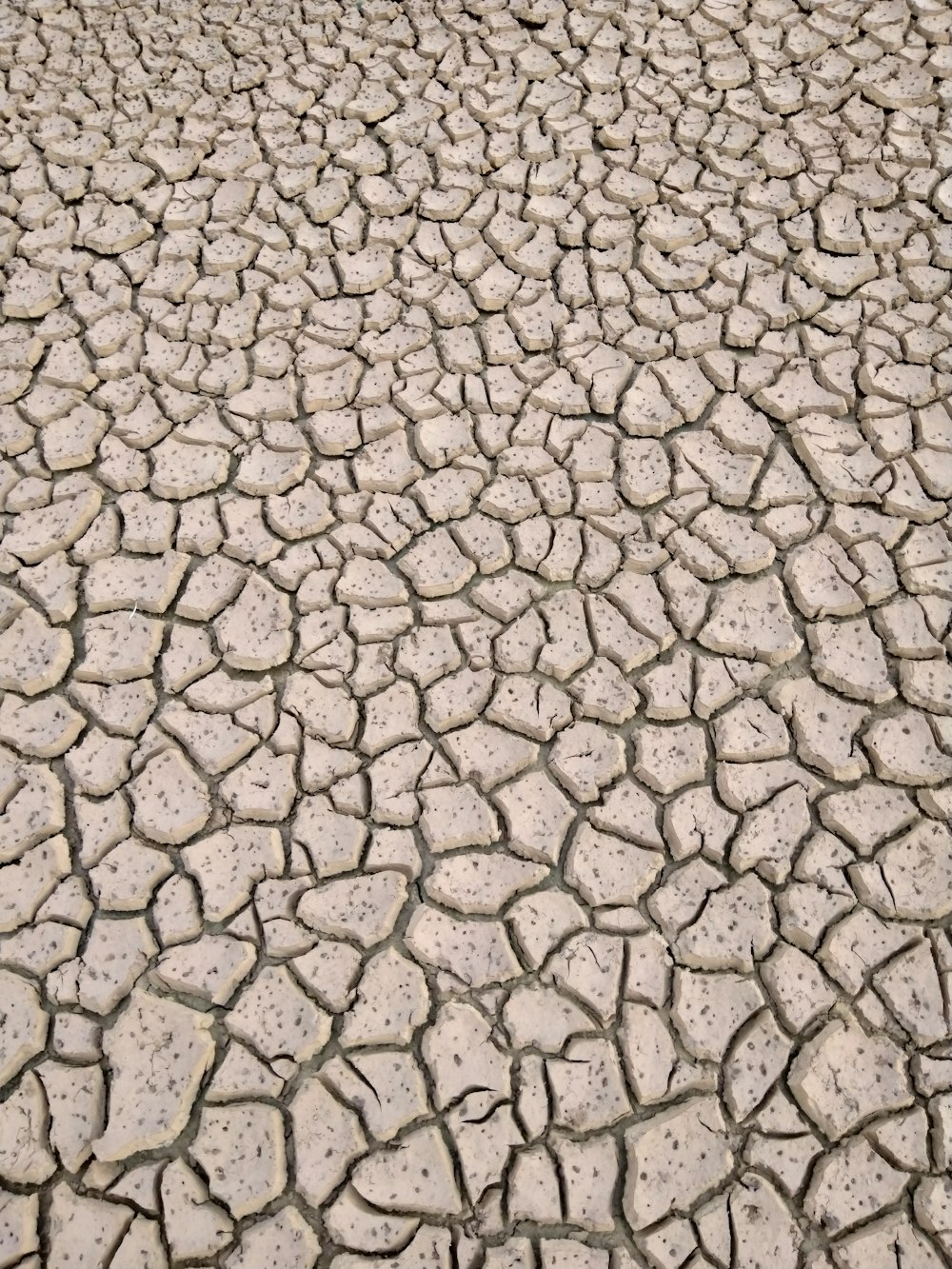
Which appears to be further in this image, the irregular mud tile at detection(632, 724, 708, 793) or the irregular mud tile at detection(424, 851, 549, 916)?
the irregular mud tile at detection(632, 724, 708, 793)

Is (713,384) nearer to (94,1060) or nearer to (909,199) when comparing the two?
(909,199)

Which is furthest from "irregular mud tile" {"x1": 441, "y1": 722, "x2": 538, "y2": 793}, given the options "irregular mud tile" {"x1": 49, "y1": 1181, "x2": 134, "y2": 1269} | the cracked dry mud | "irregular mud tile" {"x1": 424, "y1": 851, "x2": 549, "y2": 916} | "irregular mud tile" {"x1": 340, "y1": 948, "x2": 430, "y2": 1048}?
"irregular mud tile" {"x1": 49, "y1": 1181, "x2": 134, "y2": 1269}

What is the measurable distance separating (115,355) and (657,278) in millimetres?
1508

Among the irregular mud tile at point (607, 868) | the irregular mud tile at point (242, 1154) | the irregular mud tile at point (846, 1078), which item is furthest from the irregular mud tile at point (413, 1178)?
the irregular mud tile at point (846, 1078)

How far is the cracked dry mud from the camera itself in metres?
A: 2.00

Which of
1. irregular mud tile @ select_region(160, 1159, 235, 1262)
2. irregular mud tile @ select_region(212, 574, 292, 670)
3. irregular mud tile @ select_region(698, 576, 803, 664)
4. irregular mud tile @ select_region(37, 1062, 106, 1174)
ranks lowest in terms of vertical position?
irregular mud tile @ select_region(160, 1159, 235, 1262)

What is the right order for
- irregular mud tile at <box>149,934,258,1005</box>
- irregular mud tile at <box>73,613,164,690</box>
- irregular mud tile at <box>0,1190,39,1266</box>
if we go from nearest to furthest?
irregular mud tile at <box>0,1190,39,1266</box> < irregular mud tile at <box>149,934,258,1005</box> < irregular mud tile at <box>73,613,164,690</box>

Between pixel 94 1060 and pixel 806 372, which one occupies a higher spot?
pixel 806 372

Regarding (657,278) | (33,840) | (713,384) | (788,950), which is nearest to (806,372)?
(713,384)

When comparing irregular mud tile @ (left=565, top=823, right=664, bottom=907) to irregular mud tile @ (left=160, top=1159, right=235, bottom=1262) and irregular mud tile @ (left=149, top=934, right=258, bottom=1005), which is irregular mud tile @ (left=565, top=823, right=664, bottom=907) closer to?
irregular mud tile @ (left=149, top=934, right=258, bottom=1005)

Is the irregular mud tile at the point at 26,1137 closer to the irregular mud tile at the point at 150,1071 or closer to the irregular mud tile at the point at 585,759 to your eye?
the irregular mud tile at the point at 150,1071

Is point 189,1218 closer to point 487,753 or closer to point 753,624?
point 487,753

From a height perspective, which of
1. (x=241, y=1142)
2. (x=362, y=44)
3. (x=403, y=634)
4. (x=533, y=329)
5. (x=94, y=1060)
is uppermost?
(x=362, y=44)

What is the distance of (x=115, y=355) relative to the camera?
304 cm
